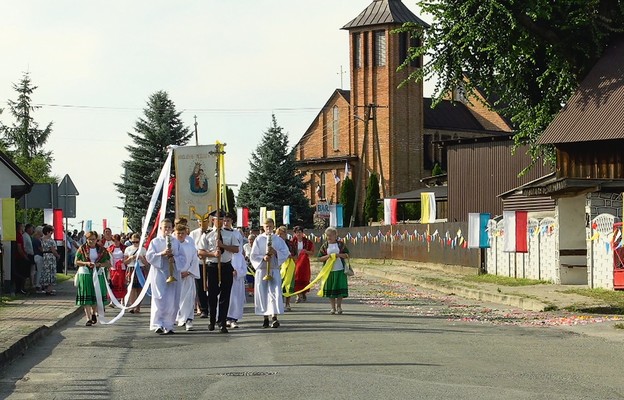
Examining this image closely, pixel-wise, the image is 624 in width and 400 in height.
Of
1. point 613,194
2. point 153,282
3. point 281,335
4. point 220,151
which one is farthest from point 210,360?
point 613,194

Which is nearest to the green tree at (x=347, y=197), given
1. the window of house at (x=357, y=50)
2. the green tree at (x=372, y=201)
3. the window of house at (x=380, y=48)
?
the green tree at (x=372, y=201)

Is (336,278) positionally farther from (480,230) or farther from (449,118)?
(449,118)

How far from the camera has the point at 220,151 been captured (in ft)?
71.0

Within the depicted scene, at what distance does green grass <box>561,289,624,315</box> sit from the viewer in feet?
75.5

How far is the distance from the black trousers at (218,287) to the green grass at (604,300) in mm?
7280

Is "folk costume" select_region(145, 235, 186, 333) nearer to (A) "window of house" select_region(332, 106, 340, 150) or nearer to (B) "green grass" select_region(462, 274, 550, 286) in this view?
(B) "green grass" select_region(462, 274, 550, 286)

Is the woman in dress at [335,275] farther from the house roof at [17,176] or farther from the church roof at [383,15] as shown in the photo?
the church roof at [383,15]

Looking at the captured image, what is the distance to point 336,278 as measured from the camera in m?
23.5

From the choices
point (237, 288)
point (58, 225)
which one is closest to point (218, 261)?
point (237, 288)

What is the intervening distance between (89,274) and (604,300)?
10545mm

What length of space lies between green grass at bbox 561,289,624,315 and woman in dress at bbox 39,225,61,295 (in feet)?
41.6

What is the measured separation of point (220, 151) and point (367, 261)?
140 feet

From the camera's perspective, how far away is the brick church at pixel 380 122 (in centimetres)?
10156

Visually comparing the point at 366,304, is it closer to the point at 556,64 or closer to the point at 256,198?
the point at 556,64
